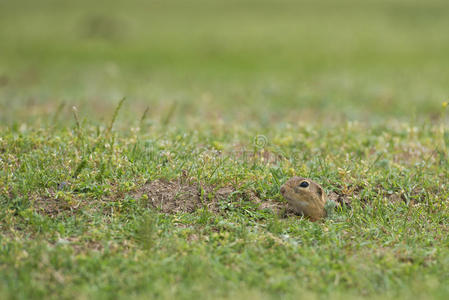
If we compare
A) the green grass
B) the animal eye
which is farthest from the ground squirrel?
the green grass

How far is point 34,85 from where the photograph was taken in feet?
32.9

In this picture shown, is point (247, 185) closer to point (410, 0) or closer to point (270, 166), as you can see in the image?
point (270, 166)

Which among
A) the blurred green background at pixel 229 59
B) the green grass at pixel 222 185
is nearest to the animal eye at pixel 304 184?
the green grass at pixel 222 185

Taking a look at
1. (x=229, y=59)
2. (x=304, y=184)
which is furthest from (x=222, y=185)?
(x=229, y=59)

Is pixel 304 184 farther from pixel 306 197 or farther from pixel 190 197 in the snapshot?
pixel 190 197

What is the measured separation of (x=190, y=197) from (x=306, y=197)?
95 centimetres

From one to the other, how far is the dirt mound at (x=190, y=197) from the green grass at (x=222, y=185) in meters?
0.05

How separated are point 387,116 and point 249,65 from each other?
5307 mm

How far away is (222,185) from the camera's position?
4.56 metres

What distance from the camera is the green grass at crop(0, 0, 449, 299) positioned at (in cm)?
341

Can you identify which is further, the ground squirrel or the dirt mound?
the dirt mound

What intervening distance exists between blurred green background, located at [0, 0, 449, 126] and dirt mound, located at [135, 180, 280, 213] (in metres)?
1.57

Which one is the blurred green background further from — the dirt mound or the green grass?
the dirt mound

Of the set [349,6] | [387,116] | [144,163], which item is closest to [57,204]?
[144,163]
